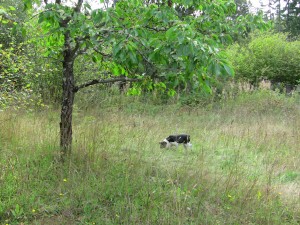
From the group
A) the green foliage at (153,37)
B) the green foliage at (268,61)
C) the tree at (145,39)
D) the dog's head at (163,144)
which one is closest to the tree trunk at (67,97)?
the tree at (145,39)

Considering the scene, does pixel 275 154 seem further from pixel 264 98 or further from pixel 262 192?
pixel 264 98

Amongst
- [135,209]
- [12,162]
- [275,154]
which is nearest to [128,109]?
[275,154]

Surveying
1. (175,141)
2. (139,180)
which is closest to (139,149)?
(175,141)

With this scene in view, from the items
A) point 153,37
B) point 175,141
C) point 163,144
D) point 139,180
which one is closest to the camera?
point 153,37

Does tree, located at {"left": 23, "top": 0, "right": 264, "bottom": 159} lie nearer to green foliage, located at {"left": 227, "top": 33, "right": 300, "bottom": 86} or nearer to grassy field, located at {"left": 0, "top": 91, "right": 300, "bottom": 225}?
grassy field, located at {"left": 0, "top": 91, "right": 300, "bottom": 225}

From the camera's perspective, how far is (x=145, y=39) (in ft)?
9.71

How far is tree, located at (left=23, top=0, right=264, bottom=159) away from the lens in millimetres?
2457

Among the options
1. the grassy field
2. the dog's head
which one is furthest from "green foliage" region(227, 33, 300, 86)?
the dog's head

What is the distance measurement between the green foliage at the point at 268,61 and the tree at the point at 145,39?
10384mm

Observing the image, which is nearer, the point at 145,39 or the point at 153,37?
the point at 145,39

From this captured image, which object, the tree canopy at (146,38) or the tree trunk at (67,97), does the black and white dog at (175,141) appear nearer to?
the tree canopy at (146,38)

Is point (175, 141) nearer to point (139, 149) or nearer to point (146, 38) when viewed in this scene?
point (139, 149)

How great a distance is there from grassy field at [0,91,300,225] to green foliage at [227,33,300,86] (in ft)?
26.7

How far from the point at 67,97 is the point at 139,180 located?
4.58 ft
